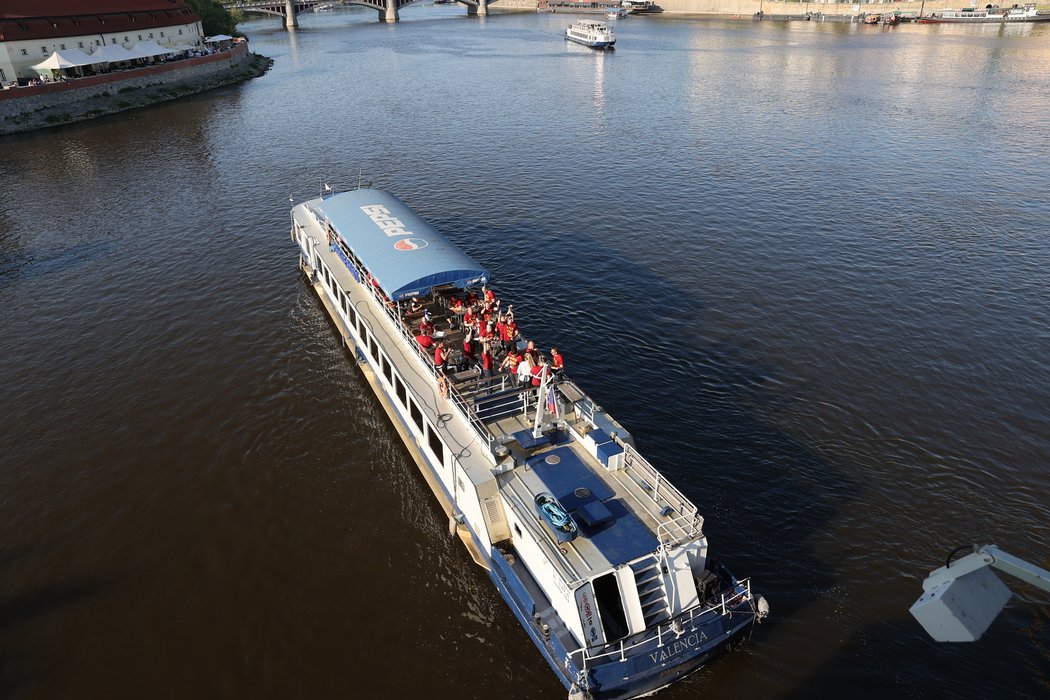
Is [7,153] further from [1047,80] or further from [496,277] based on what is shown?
[1047,80]

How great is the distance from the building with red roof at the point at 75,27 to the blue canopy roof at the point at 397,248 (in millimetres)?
77776

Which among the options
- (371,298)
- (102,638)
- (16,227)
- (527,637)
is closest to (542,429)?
(527,637)

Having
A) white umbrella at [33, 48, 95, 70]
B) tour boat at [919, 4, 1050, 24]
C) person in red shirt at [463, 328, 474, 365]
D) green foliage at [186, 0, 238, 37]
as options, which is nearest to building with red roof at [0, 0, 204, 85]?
white umbrella at [33, 48, 95, 70]

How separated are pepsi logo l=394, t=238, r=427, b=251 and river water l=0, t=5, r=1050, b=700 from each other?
25.4 feet

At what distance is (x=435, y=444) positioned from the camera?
2314 centimetres

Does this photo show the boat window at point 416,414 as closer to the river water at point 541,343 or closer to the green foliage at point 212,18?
the river water at point 541,343

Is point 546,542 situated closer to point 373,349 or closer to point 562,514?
point 562,514

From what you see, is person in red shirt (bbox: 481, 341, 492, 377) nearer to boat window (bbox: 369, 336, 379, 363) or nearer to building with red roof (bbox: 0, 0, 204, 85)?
boat window (bbox: 369, 336, 379, 363)

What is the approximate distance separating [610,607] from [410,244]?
1853cm

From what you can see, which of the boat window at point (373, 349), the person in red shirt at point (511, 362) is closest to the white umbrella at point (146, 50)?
the boat window at point (373, 349)

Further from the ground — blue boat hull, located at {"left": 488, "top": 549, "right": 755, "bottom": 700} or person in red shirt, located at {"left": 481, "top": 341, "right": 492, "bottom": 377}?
person in red shirt, located at {"left": 481, "top": 341, "right": 492, "bottom": 377}

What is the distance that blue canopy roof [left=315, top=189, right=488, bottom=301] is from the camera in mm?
26109

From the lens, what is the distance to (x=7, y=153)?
222 feet

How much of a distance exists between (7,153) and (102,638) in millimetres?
72803
